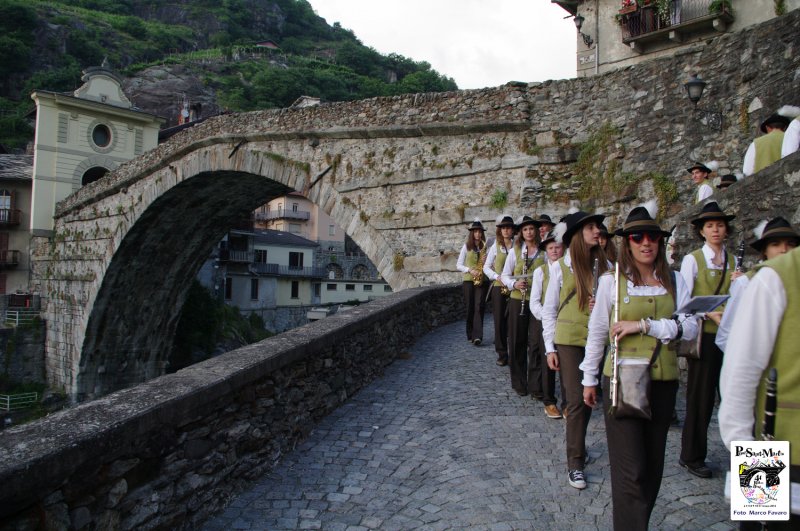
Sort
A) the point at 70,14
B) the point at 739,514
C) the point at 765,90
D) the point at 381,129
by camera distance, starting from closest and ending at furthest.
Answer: the point at 739,514 < the point at 765,90 < the point at 381,129 < the point at 70,14

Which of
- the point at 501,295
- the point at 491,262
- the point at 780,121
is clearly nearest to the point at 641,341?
the point at 780,121

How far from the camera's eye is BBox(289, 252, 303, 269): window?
136 feet

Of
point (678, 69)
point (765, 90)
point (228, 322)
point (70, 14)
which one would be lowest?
point (228, 322)

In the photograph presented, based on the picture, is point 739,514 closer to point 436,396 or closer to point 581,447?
point 581,447

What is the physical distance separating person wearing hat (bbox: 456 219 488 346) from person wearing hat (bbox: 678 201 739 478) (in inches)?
151

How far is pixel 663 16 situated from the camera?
41.0 feet

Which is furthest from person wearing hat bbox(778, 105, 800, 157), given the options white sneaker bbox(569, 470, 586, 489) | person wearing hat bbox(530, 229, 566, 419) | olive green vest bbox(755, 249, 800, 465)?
olive green vest bbox(755, 249, 800, 465)

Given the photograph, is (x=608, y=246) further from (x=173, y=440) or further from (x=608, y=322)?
(x=173, y=440)

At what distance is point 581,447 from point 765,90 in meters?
5.11

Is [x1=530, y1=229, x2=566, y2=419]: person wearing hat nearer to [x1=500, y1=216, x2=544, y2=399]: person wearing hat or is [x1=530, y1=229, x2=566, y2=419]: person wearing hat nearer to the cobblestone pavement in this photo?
the cobblestone pavement

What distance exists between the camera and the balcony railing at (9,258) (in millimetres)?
23438

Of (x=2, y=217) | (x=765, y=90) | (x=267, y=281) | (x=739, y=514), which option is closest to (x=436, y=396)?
(x=739, y=514)

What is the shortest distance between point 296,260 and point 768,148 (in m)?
38.3

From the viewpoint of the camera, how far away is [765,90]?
6.35m
